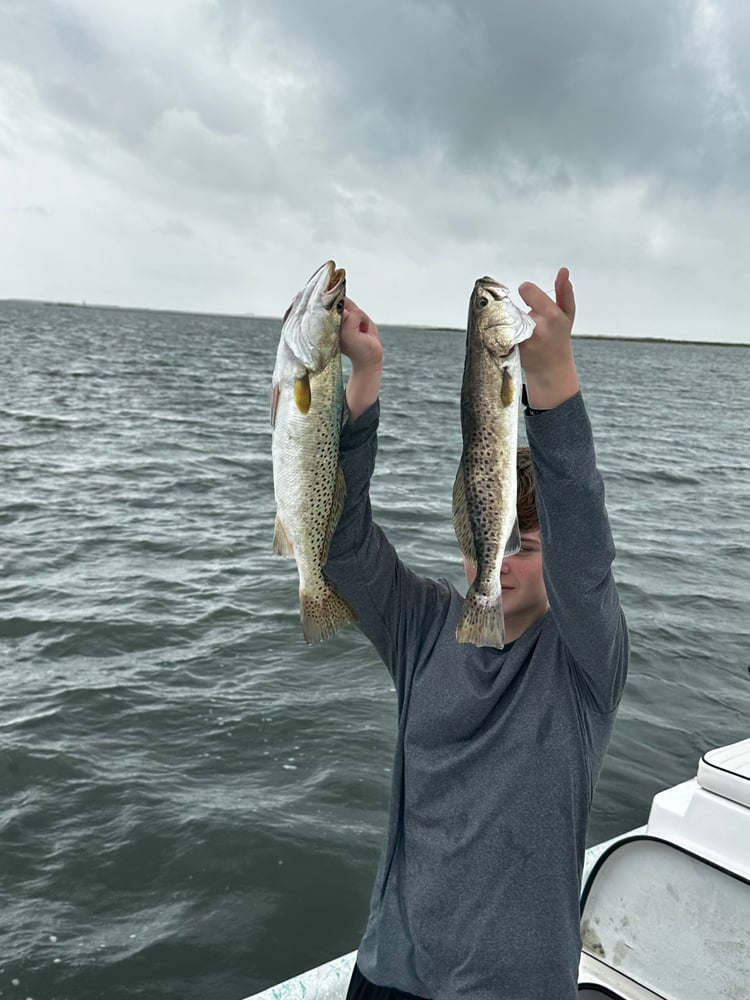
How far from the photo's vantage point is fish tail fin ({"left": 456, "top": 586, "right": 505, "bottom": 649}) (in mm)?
2258

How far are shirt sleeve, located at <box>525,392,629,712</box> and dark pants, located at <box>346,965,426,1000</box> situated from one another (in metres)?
1.15

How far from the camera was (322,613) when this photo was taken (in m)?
2.51

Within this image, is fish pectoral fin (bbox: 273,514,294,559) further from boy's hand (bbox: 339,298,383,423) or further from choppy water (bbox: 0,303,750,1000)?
choppy water (bbox: 0,303,750,1000)

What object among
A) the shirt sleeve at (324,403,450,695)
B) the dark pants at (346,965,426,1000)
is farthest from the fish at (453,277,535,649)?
the dark pants at (346,965,426,1000)

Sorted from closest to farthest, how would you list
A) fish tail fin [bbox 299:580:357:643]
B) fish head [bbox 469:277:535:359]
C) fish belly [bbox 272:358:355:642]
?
fish head [bbox 469:277:535:359] → fish belly [bbox 272:358:355:642] → fish tail fin [bbox 299:580:357:643]

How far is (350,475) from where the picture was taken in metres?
2.52

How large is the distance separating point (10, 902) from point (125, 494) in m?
12.2

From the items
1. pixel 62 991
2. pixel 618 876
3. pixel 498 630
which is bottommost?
pixel 62 991

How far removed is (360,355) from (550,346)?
1.81 feet

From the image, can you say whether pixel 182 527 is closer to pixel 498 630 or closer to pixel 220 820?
pixel 220 820

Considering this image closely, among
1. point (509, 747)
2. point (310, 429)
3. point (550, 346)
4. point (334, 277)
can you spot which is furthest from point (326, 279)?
point (509, 747)

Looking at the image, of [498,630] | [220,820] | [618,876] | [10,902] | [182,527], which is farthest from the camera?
[182,527]

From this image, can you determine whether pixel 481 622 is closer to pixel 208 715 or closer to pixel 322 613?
pixel 322 613

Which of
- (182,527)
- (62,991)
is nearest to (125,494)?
(182,527)
